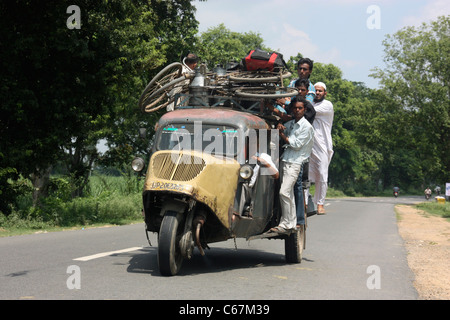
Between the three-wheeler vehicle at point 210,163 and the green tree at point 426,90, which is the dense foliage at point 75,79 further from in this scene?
the green tree at point 426,90

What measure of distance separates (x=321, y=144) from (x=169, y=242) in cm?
407

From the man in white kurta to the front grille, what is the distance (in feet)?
10.8

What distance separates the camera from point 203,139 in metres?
8.27

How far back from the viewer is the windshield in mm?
8258

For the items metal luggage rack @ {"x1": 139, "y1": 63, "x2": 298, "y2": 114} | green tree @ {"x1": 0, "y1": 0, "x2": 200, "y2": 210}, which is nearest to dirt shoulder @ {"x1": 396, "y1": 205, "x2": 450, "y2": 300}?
metal luggage rack @ {"x1": 139, "y1": 63, "x2": 298, "y2": 114}

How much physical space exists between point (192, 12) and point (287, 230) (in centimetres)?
2365

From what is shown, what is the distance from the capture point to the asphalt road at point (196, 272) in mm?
6551

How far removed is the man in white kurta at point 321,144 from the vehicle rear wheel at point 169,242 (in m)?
3.57

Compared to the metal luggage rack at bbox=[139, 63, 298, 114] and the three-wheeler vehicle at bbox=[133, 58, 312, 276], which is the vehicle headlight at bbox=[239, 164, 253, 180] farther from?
the metal luggage rack at bbox=[139, 63, 298, 114]

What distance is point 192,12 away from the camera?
31.0m
